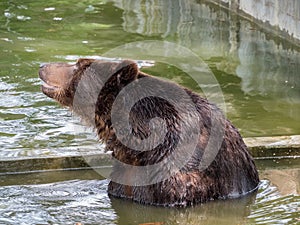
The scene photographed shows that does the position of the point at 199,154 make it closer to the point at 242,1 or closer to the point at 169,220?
the point at 169,220

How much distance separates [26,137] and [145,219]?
2.65 m

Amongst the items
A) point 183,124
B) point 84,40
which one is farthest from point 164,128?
point 84,40

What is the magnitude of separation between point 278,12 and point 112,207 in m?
8.93

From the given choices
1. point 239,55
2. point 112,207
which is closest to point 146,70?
point 239,55

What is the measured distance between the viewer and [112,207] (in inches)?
282

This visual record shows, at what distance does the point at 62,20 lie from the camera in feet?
57.2

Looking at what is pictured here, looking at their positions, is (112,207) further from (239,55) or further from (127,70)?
(239,55)

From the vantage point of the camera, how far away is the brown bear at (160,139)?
700cm

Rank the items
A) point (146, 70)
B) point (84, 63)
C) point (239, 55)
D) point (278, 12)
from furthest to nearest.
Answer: point (278, 12)
point (239, 55)
point (146, 70)
point (84, 63)

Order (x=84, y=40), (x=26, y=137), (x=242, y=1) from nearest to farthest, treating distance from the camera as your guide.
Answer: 1. (x=26, y=137)
2. (x=84, y=40)
3. (x=242, y=1)

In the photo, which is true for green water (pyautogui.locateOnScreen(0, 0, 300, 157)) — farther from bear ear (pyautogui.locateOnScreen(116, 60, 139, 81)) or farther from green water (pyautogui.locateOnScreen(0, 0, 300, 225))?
bear ear (pyautogui.locateOnScreen(116, 60, 139, 81))

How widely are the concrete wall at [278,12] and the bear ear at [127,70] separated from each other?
7747mm

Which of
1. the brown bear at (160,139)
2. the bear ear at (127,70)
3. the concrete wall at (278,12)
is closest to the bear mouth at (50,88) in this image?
the brown bear at (160,139)

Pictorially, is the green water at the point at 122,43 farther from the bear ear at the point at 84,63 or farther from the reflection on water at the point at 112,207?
the bear ear at the point at 84,63
